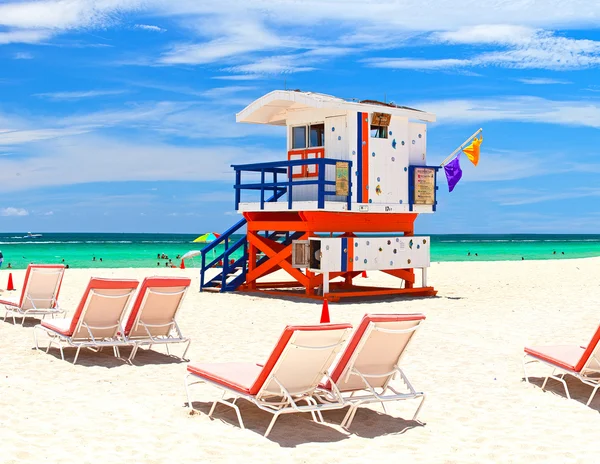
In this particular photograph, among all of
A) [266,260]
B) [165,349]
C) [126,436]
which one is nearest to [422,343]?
[165,349]

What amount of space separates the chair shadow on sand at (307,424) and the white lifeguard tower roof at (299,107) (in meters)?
10.9

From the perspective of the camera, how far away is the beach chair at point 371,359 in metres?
6.36

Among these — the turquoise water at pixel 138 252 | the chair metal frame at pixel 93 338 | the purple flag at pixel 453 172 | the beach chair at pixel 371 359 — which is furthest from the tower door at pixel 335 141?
the turquoise water at pixel 138 252

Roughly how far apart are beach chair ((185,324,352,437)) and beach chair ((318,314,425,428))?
0.11 m

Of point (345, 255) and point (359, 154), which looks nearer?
point (345, 255)

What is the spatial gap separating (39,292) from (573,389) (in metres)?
8.64

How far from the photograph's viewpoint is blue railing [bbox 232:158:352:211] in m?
16.6

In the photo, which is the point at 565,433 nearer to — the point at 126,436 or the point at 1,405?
the point at 126,436

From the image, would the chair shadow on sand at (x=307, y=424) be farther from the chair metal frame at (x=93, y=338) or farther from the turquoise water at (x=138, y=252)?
the turquoise water at (x=138, y=252)

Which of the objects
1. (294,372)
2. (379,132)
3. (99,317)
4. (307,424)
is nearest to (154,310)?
(99,317)

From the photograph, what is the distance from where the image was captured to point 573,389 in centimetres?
812

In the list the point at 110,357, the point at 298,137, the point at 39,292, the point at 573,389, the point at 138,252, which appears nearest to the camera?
the point at 573,389

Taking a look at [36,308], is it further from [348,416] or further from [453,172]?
[453,172]

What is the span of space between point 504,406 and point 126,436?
3.56 metres
